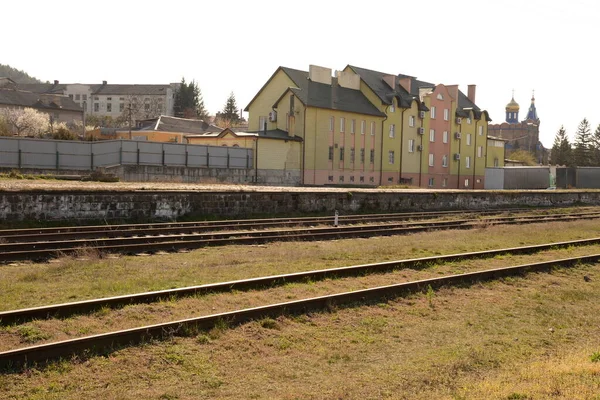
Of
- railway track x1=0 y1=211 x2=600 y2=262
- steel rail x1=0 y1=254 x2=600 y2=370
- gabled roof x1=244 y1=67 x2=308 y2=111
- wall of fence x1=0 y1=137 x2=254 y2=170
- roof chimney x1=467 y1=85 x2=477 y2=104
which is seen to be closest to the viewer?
steel rail x1=0 y1=254 x2=600 y2=370

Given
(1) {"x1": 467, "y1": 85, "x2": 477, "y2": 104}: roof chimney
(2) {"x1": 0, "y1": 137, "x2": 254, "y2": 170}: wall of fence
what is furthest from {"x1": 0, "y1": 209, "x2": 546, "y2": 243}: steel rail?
(1) {"x1": 467, "y1": 85, "x2": 477, "y2": 104}: roof chimney

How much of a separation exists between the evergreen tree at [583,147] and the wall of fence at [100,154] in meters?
76.1

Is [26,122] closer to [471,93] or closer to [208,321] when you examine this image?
[471,93]

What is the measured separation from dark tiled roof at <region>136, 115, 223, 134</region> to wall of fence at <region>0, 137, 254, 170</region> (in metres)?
29.5

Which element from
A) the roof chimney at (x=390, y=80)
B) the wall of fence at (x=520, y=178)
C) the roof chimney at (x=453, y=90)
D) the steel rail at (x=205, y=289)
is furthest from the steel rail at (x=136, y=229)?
the roof chimney at (x=453, y=90)

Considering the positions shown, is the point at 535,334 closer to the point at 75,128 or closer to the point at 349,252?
the point at 349,252

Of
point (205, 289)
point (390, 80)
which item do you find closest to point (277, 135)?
point (390, 80)

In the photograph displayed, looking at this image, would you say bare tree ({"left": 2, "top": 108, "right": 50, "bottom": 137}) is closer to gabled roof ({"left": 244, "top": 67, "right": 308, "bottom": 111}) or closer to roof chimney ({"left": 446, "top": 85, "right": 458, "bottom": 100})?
gabled roof ({"left": 244, "top": 67, "right": 308, "bottom": 111})

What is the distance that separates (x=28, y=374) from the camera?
644 centimetres

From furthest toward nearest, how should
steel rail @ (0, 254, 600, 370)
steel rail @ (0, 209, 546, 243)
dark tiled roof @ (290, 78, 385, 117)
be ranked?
dark tiled roof @ (290, 78, 385, 117), steel rail @ (0, 209, 546, 243), steel rail @ (0, 254, 600, 370)

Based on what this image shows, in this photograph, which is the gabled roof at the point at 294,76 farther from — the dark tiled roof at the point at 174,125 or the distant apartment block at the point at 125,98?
the distant apartment block at the point at 125,98

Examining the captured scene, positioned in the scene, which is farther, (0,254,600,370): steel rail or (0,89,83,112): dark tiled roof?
(0,89,83,112): dark tiled roof

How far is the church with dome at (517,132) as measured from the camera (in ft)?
502

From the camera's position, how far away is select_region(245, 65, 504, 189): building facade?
174 ft
